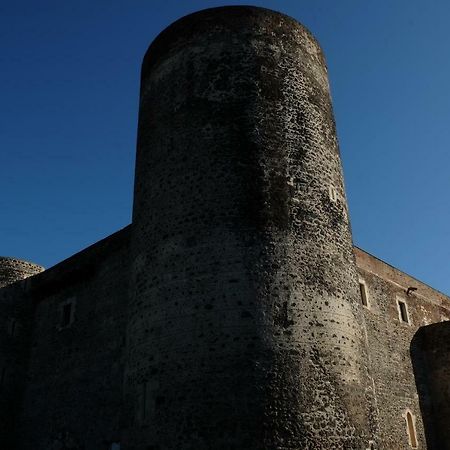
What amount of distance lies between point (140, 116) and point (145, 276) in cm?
432

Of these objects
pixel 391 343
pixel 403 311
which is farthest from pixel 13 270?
pixel 403 311

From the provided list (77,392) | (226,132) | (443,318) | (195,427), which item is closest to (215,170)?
(226,132)

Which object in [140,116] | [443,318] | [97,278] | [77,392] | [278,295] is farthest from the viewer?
[443,318]

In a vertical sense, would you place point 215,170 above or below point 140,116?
below

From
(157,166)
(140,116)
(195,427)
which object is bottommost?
(195,427)

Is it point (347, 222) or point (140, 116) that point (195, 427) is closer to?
point (347, 222)

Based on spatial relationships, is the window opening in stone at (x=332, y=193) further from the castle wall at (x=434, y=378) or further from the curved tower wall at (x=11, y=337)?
the curved tower wall at (x=11, y=337)

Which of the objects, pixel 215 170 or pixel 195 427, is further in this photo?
pixel 215 170

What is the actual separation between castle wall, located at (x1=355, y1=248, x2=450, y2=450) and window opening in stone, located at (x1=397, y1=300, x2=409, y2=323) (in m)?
0.13

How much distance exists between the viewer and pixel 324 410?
379 inches

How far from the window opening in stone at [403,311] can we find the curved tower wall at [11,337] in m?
12.2

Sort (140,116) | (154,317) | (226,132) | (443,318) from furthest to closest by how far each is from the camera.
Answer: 1. (443,318)
2. (140,116)
3. (226,132)
4. (154,317)

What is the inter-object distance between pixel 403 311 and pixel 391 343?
179 centimetres

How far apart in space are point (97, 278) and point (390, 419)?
9.11 m
